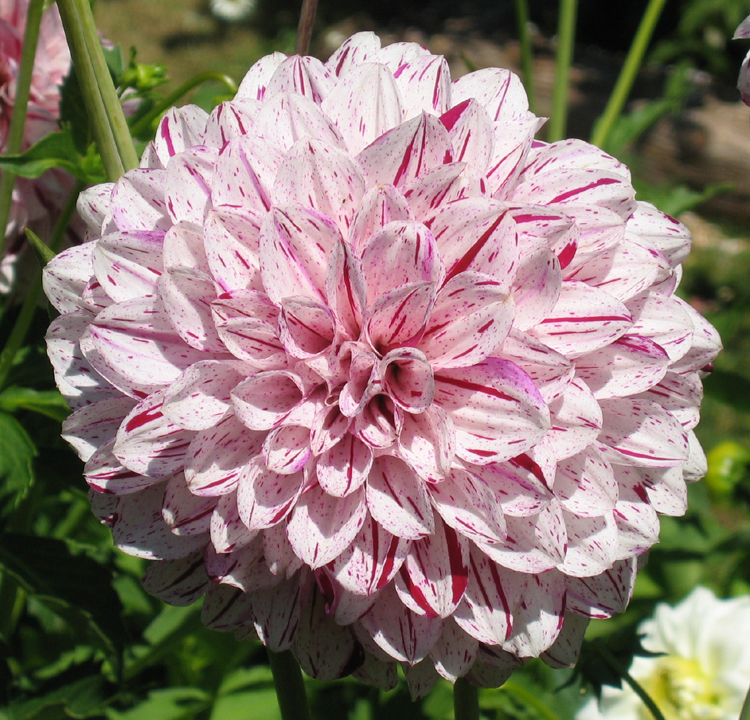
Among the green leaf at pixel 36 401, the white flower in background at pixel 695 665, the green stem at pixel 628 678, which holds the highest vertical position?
the green leaf at pixel 36 401

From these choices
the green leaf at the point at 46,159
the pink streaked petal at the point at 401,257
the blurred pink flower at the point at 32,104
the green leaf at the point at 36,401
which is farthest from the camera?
the blurred pink flower at the point at 32,104

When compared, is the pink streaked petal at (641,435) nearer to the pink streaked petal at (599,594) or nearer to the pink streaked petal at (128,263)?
the pink streaked petal at (599,594)

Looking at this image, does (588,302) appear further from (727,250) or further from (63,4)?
(727,250)

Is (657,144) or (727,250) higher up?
(657,144)

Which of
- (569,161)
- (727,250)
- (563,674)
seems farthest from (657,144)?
(569,161)

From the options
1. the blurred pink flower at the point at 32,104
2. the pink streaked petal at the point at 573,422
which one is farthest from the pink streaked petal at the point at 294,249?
the blurred pink flower at the point at 32,104
